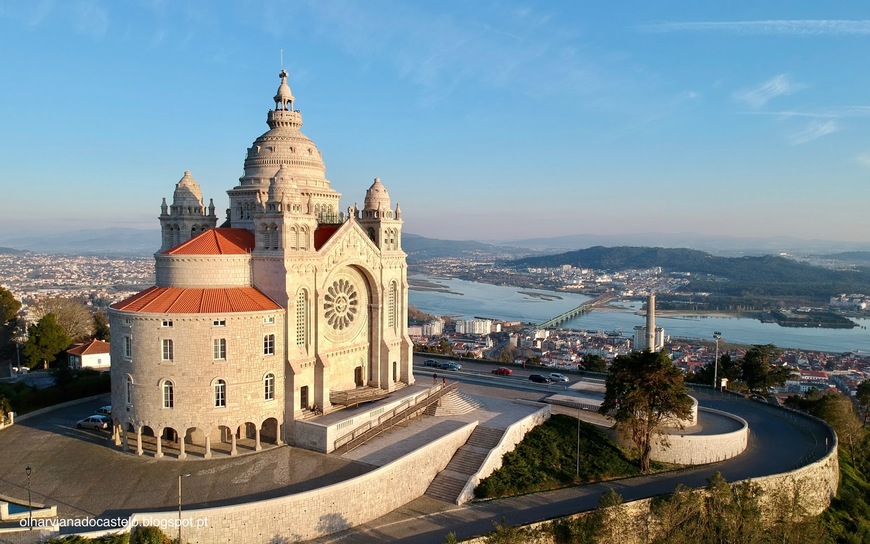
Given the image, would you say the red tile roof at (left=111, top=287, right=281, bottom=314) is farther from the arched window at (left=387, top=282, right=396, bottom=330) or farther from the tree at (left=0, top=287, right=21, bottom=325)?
the tree at (left=0, top=287, right=21, bottom=325)

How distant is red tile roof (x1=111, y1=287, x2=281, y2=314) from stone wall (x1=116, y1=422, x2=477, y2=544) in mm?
9541

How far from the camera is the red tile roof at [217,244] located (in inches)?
1147

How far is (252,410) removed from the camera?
27.8 meters

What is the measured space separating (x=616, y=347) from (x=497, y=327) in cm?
2742

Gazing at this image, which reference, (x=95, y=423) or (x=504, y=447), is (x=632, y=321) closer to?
(x=504, y=447)

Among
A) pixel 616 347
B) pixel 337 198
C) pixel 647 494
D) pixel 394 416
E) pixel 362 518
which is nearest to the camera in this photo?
pixel 362 518

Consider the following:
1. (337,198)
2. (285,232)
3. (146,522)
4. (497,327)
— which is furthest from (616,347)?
(146,522)

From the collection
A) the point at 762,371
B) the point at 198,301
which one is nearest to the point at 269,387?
the point at 198,301

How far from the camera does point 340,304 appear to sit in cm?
3306

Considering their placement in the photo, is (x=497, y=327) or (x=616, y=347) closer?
(x=616, y=347)

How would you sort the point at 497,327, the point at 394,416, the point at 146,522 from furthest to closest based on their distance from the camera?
the point at 497,327 < the point at 394,416 < the point at 146,522

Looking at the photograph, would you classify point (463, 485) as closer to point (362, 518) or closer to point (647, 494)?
point (362, 518)

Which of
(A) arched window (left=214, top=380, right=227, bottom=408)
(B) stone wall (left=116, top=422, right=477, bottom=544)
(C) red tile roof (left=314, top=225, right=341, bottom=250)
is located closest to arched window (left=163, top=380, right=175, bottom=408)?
(A) arched window (left=214, top=380, right=227, bottom=408)

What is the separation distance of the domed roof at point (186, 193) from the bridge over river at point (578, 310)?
95348 millimetres
